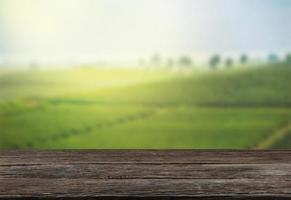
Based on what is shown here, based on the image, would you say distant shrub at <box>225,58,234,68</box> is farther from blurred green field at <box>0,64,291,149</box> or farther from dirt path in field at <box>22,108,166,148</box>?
dirt path in field at <box>22,108,166,148</box>

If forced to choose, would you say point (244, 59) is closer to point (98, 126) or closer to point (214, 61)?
point (214, 61)

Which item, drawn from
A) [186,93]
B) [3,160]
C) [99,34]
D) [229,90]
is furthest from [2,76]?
[3,160]

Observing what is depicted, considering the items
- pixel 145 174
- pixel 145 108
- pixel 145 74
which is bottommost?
pixel 145 174

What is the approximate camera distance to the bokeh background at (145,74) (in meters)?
3.06

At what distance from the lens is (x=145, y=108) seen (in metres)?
3.12

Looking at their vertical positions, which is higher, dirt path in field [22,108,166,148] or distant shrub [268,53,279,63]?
distant shrub [268,53,279,63]

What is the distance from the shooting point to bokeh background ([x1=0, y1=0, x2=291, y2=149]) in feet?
10.0

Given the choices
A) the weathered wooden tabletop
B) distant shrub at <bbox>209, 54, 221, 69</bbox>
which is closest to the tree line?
distant shrub at <bbox>209, 54, 221, 69</bbox>

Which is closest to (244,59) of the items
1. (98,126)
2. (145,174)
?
(98,126)

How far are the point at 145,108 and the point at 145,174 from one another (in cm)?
177

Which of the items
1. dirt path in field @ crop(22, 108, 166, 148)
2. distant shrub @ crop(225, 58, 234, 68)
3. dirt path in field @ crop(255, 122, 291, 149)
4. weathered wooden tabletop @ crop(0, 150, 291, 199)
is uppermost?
distant shrub @ crop(225, 58, 234, 68)

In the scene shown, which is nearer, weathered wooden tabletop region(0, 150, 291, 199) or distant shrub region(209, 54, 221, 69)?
weathered wooden tabletop region(0, 150, 291, 199)

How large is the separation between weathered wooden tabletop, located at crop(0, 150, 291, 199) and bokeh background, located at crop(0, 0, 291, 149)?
4.63 feet

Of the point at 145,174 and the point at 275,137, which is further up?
the point at 275,137
